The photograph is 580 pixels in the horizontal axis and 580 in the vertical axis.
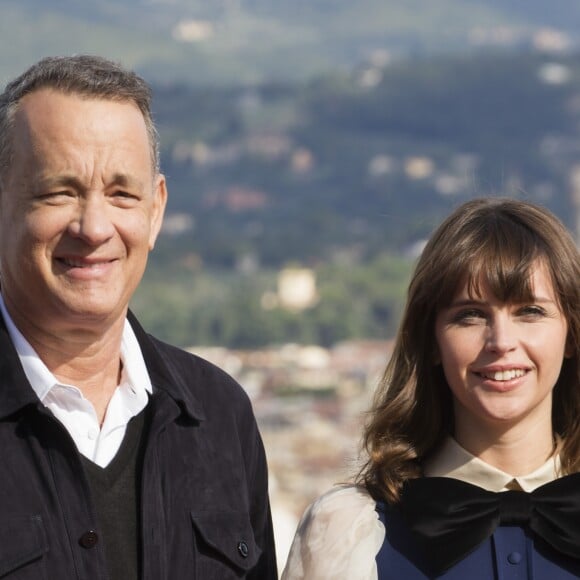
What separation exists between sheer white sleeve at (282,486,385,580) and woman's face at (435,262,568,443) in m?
0.22

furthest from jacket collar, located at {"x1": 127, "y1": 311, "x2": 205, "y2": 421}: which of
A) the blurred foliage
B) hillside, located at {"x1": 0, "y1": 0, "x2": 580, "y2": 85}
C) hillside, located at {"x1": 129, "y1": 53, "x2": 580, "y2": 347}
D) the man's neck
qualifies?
hillside, located at {"x1": 0, "y1": 0, "x2": 580, "y2": 85}

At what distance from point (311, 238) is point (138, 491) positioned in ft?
314

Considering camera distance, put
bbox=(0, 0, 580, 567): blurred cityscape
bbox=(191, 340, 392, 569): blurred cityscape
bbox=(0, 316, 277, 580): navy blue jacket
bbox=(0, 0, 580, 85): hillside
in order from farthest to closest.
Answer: bbox=(0, 0, 580, 85): hillside → bbox=(0, 0, 580, 567): blurred cityscape → bbox=(191, 340, 392, 569): blurred cityscape → bbox=(0, 316, 277, 580): navy blue jacket

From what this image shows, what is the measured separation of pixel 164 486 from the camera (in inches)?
107

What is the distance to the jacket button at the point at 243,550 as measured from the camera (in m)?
2.78

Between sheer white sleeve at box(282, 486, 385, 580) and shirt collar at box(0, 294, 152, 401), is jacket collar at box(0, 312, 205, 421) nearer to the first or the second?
shirt collar at box(0, 294, 152, 401)

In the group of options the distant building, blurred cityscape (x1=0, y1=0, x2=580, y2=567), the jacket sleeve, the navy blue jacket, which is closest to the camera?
the navy blue jacket

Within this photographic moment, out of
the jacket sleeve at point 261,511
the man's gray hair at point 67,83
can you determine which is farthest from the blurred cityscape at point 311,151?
the man's gray hair at point 67,83

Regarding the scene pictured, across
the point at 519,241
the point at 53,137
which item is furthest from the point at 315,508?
the point at 53,137

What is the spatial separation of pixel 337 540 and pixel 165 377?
0.37m

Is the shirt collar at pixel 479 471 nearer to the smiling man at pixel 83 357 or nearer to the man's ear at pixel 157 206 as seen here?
the smiling man at pixel 83 357

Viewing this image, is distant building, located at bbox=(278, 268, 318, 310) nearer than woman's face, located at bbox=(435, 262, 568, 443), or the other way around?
woman's face, located at bbox=(435, 262, 568, 443)

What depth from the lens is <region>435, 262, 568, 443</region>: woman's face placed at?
271 centimetres

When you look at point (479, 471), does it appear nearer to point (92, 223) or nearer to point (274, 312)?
point (92, 223)
